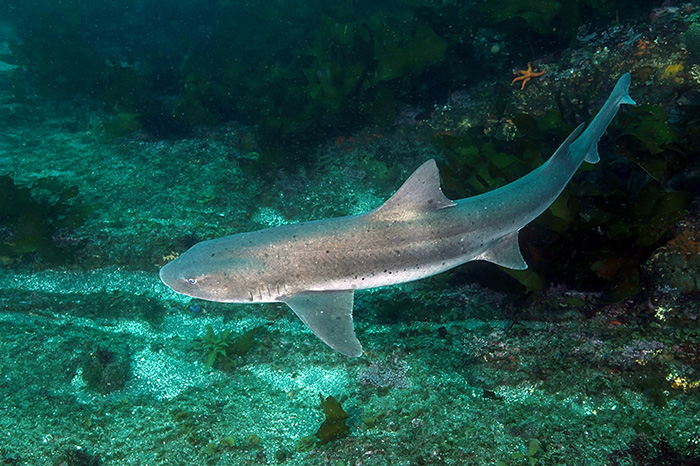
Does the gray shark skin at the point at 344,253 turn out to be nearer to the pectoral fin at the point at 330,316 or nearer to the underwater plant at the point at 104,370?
the pectoral fin at the point at 330,316

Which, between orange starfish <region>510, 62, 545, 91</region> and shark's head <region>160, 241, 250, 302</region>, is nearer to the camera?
shark's head <region>160, 241, 250, 302</region>

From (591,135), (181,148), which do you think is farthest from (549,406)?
(181,148)

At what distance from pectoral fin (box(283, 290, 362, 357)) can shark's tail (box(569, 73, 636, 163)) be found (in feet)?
11.8

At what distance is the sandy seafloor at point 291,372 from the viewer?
3717mm

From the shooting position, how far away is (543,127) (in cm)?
666

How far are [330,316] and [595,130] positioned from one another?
4464 mm

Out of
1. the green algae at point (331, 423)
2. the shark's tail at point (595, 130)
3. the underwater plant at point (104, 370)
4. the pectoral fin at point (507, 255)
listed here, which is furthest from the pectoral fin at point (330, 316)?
the shark's tail at point (595, 130)

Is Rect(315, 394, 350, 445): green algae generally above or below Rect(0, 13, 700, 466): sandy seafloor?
above

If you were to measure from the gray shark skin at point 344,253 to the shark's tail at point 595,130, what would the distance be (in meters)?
1.36

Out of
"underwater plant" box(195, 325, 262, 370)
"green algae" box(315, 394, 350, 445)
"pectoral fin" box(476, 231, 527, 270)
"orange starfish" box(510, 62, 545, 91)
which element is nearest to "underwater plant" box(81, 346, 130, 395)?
"underwater plant" box(195, 325, 262, 370)

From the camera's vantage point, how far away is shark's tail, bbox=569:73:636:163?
5034 millimetres

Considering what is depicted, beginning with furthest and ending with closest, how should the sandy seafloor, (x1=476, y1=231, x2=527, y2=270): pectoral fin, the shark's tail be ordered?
the shark's tail → (x1=476, y1=231, x2=527, y2=270): pectoral fin → the sandy seafloor

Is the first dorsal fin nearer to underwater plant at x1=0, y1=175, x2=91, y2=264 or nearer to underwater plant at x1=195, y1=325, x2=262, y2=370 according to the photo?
underwater plant at x1=195, y1=325, x2=262, y2=370

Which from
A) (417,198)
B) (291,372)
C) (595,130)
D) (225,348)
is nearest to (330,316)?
(417,198)
